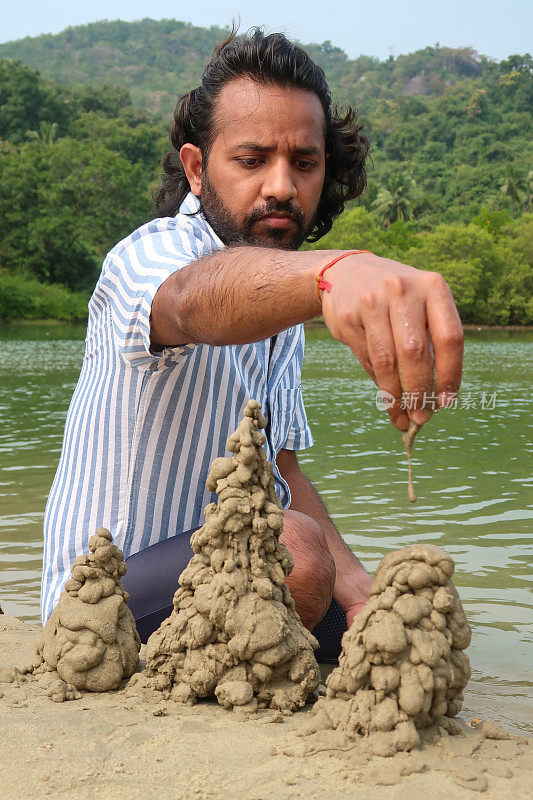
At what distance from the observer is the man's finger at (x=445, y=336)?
4.20 ft

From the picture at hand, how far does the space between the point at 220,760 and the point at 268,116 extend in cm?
181

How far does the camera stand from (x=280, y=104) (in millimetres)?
2537

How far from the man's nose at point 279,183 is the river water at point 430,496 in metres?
0.81

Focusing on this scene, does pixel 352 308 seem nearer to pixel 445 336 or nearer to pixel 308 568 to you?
pixel 445 336

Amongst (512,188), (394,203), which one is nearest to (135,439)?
(394,203)

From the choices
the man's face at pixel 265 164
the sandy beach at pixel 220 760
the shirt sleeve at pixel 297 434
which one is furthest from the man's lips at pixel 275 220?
the sandy beach at pixel 220 760

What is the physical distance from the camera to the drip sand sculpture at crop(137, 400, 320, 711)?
6.21 feet

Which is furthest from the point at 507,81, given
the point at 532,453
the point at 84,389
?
the point at 84,389

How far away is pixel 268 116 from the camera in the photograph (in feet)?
8.25

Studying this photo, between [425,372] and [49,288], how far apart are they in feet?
135

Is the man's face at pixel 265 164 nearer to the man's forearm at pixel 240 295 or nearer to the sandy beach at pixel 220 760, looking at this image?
the man's forearm at pixel 240 295

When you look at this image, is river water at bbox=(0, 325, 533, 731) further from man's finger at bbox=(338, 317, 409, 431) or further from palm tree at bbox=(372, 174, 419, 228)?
palm tree at bbox=(372, 174, 419, 228)

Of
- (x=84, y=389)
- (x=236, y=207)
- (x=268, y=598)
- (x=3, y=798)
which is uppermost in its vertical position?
(x=236, y=207)

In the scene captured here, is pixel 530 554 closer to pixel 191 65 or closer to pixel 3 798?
pixel 3 798
